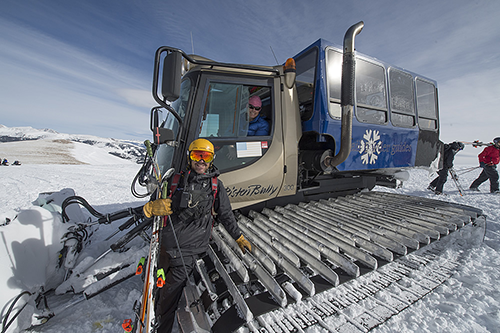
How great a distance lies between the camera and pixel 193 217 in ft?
7.23

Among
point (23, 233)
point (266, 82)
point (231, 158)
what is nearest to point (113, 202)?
point (23, 233)

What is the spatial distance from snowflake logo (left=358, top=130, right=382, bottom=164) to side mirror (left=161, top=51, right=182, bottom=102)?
2.91 metres

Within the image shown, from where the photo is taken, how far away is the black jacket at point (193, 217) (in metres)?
2.16

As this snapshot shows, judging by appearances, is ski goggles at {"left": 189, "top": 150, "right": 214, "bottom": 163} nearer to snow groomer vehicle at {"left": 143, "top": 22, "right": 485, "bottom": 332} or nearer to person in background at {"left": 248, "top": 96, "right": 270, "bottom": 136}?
snow groomer vehicle at {"left": 143, "top": 22, "right": 485, "bottom": 332}

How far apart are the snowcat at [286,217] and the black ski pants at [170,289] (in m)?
0.13

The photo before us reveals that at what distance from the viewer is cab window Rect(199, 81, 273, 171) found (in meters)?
2.75

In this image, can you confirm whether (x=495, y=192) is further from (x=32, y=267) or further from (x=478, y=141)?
(x=32, y=267)

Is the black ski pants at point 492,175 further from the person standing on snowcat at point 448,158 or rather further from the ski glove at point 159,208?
the ski glove at point 159,208

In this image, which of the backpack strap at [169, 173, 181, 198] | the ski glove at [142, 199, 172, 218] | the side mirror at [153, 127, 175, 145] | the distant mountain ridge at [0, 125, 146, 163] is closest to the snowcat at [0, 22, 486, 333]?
the side mirror at [153, 127, 175, 145]

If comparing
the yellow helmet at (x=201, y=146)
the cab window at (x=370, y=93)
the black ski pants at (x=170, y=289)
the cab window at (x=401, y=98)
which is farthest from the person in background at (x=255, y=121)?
the cab window at (x=401, y=98)

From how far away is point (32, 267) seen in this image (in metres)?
2.12

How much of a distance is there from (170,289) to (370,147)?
354 centimetres

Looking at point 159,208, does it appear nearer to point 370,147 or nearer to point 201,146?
point 201,146

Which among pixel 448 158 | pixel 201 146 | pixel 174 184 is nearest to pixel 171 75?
pixel 201 146
